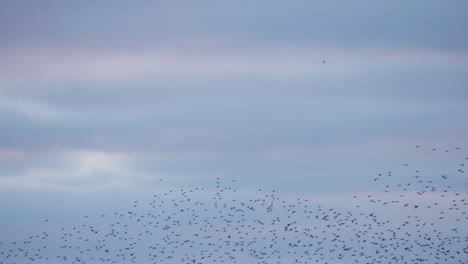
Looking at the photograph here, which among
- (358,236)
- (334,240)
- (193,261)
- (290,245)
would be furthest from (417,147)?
(193,261)

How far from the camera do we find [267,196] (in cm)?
6569

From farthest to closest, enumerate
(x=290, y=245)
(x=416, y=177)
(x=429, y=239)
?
(x=290, y=245)
(x=429, y=239)
(x=416, y=177)

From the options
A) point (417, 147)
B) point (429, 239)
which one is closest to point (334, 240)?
point (429, 239)

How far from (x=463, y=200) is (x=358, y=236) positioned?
24352 millimetres

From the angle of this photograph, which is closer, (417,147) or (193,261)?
(417,147)

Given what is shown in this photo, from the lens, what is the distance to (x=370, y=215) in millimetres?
67125

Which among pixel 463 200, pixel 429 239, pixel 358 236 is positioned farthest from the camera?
pixel 358 236

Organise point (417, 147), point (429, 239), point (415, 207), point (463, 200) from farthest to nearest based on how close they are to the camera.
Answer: point (429, 239) < point (415, 207) < point (463, 200) < point (417, 147)

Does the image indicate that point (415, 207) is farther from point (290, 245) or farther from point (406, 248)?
point (290, 245)

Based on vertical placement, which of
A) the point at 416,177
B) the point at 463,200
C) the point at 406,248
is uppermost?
the point at 416,177

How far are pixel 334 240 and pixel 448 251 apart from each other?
103ft

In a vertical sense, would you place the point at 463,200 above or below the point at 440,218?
above

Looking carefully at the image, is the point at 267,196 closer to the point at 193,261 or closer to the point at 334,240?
the point at 334,240

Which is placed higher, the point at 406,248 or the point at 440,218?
the point at 440,218
